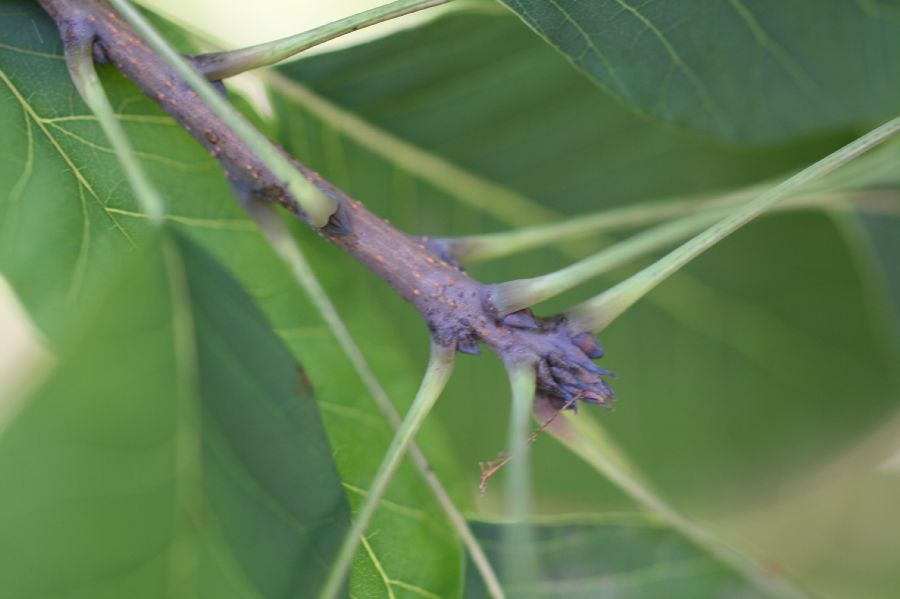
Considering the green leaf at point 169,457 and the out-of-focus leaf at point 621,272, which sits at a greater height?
the out-of-focus leaf at point 621,272

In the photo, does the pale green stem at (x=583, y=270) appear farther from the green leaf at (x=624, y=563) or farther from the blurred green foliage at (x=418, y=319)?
the green leaf at (x=624, y=563)

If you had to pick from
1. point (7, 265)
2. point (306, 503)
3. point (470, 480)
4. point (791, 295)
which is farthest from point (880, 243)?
point (7, 265)

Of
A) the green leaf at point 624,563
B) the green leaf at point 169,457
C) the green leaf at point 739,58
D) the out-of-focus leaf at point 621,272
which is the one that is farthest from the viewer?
the out-of-focus leaf at point 621,272

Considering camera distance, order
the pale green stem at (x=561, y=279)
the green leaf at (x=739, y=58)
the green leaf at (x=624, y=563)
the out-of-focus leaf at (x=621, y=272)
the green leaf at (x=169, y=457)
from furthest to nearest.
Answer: the out-of-focus leaf at (x=621, y=272) → the green leaf at (x=624, y=563) → the green leaf at (x=739, y=58) → the pale green stem at (x=561, y=279) → the green leaf at (x=169, y=457)

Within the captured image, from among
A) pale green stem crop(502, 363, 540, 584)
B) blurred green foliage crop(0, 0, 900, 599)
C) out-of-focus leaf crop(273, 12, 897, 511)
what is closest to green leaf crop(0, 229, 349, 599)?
blurred green foliage crop(0, 0, 900, 599)

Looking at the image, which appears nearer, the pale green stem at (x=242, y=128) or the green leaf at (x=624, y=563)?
the pale green stem at (x=242, y=128)

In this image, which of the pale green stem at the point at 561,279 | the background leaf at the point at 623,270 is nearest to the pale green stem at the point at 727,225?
the pale green stem at the point at 561,279

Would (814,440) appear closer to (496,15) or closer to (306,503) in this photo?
(496,15)
